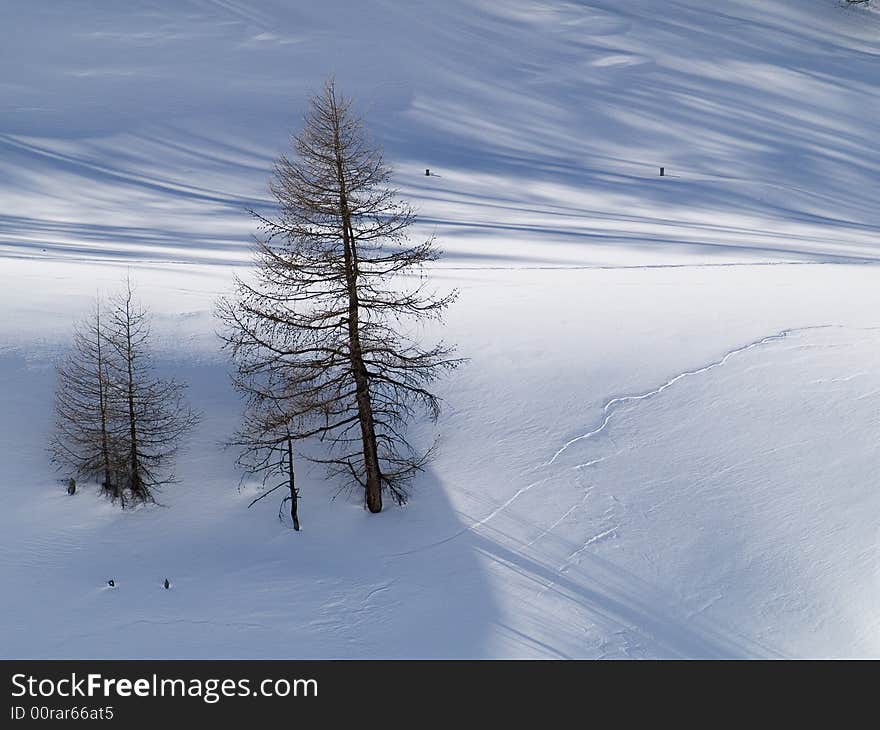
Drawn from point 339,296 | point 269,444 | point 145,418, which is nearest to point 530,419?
point 339,296

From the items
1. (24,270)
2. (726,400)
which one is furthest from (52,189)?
(726,400)

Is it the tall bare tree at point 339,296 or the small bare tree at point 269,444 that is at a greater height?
the tall bare tree at point 339,296

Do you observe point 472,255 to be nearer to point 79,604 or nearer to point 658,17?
point 79,604

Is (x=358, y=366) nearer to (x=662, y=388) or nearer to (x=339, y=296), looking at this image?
(x=339, y=296)

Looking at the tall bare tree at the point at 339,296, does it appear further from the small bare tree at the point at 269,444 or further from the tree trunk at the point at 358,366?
the small bare tree at the point at 269,444

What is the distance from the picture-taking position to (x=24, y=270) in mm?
20891

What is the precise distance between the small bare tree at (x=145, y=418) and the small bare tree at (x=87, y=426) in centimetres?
19

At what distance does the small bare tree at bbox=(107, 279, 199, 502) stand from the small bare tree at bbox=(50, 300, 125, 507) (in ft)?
0.61

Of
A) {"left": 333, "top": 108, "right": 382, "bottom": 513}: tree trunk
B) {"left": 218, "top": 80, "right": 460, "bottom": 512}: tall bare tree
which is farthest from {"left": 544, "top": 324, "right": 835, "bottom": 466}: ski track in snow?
{"left": 333, "top": 108, "right": 382, "bottom": 513}: tree trunk

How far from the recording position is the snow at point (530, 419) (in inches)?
467

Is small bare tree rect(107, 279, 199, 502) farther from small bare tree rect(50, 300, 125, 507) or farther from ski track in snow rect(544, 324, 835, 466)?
ski track in snow rect(544, 324, 835, 466)

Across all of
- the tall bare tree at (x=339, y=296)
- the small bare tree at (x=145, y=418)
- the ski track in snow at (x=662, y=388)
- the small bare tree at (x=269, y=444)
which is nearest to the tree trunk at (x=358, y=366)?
the tall bare tree at (x=339, y=296)

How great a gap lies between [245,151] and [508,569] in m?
30.5

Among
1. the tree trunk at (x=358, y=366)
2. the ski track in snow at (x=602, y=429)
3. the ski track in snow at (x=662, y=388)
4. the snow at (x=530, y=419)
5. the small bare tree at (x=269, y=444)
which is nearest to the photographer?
the snow at (x=530, y=419)
